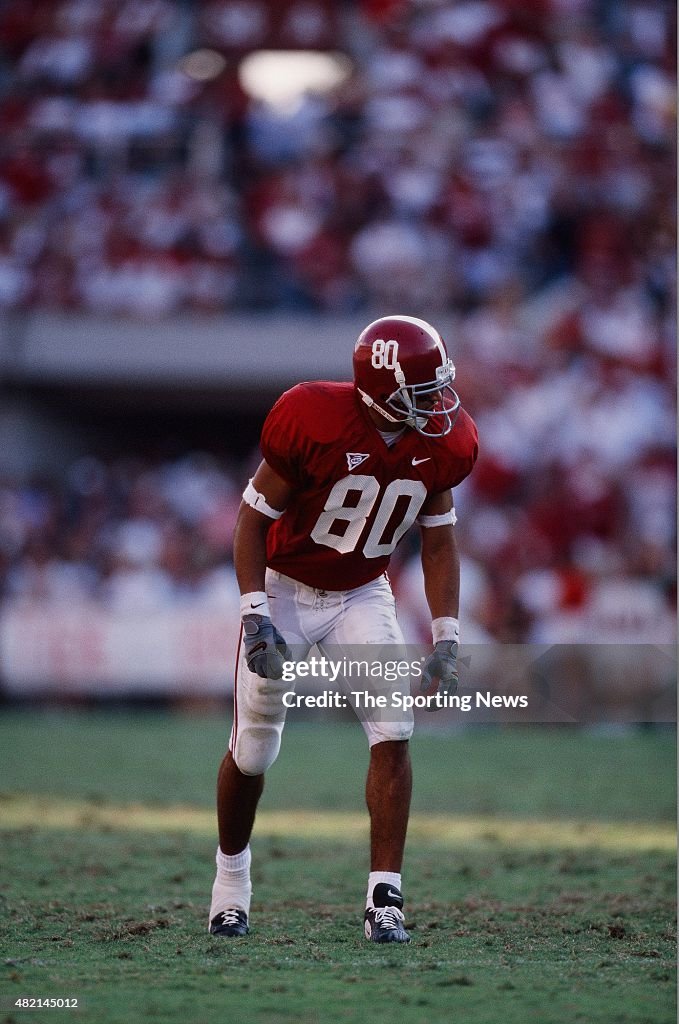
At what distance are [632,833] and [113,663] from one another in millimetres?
6334

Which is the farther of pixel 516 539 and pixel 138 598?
pixel 138 598

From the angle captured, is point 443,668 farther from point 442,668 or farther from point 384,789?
point 384,789

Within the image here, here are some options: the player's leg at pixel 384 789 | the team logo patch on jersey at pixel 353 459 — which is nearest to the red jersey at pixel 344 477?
the team logo patch on jersey at pixel 353 459

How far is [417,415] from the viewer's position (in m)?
4.08

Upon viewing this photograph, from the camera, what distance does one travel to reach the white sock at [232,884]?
4.15 meters

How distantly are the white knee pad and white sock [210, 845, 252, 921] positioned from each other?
0.27 m

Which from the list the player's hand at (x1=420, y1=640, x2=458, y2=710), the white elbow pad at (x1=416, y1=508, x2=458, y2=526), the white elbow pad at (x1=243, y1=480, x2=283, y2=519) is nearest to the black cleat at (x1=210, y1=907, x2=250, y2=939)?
the player's hand at (x1=420, y1=640, x2=458, y2=710)

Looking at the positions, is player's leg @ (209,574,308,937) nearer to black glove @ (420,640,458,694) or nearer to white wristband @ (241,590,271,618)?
white wristband @ (241,590,271,618)

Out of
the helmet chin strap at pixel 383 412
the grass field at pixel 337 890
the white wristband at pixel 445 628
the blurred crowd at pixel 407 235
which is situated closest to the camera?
the grass field at pixel 337 890

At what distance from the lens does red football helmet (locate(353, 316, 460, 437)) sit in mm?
4023

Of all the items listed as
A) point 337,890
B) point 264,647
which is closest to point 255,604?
point 264,647

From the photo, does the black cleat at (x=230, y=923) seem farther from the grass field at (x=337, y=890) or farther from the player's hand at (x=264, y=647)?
the player's hand at (x=264, y=647)

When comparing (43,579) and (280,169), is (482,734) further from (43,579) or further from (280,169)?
(280,169)

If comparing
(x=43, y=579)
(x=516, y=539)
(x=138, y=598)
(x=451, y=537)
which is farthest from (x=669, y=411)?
(x=451, y=537)
